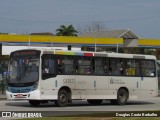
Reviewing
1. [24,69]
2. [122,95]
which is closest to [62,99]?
[24,69]

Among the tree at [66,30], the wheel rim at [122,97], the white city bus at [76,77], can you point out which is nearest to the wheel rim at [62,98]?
the white city bus at [76,77]

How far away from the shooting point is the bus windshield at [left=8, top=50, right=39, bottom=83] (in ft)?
84.1

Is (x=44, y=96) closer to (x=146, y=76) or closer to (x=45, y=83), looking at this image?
(x=45, y=83)

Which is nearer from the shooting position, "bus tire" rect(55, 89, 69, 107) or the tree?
"bus tire" rect(55, 89, 69, 107)

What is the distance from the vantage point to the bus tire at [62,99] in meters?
26.3

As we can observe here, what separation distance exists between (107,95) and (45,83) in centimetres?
451

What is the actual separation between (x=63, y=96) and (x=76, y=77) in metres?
1.29

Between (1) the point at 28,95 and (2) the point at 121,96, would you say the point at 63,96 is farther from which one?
(2) the point at 121,96

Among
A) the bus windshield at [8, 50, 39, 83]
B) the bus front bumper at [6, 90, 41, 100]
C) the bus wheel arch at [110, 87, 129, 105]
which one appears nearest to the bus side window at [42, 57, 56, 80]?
the bus windshield at [8, 50, 39, 83]

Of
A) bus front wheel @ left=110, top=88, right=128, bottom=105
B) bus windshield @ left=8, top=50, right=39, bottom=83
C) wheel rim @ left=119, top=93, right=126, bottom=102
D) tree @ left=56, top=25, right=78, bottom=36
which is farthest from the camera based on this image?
tree @ left=56, top=25, right=78, bottom=36

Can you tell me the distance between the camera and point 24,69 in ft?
84.9

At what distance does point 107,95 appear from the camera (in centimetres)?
2873

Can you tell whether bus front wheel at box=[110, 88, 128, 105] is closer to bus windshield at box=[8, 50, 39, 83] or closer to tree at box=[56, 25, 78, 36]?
bus windshield at box=[8, 50, 39, 83]

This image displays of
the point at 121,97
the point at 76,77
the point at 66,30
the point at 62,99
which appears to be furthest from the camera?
the point at 66,30
